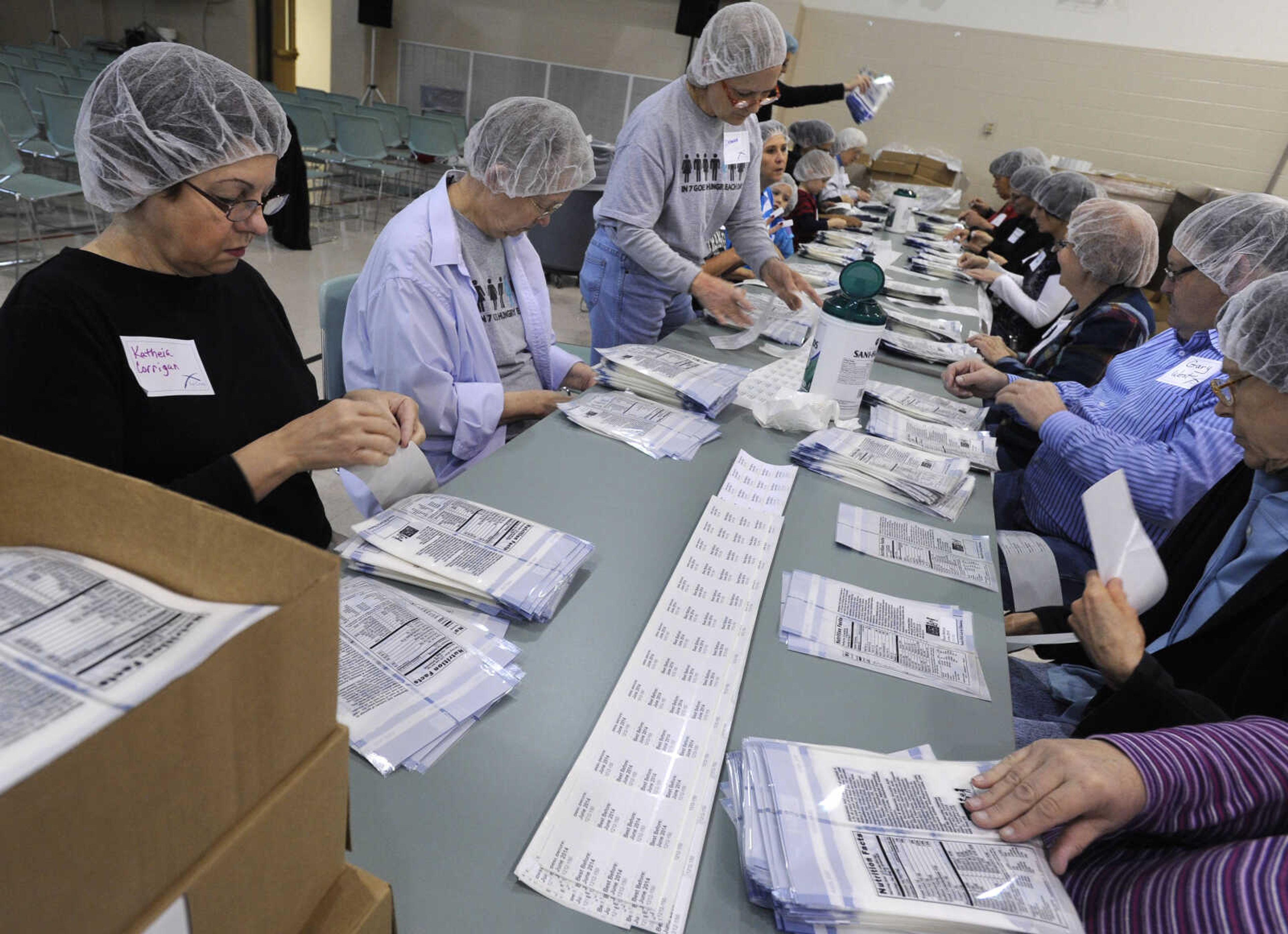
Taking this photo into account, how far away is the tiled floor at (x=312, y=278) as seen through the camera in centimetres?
406

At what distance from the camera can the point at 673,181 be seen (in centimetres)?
221

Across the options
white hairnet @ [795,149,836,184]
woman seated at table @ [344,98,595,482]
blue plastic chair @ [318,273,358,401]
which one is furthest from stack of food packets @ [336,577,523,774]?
white hairnet @ [795,149,836,184]

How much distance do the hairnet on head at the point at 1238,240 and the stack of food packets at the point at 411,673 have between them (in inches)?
73.2

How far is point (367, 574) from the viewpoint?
0.98m

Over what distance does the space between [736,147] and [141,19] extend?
12.4 metres

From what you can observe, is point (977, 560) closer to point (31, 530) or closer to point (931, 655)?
point (931, 655)

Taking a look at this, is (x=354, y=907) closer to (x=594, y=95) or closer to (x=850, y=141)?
(x=850, y=141)

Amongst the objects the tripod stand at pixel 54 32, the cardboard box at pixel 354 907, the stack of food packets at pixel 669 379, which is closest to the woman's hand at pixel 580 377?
the stack of food packets at pixel 669 379

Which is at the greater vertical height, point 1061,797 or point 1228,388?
point 1228,388

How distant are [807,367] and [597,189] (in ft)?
11.9

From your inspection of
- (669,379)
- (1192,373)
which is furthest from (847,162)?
(669,379)

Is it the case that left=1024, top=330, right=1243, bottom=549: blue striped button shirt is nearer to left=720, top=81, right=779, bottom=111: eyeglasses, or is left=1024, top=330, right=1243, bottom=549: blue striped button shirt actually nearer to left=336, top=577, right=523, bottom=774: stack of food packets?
left=720, top=81, right=779, bottom=111: eyeglasses

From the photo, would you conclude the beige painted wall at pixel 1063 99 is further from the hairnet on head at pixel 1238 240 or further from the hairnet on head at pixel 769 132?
the hairnet on head at pixel 1238 240

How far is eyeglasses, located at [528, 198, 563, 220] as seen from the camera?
169cm
